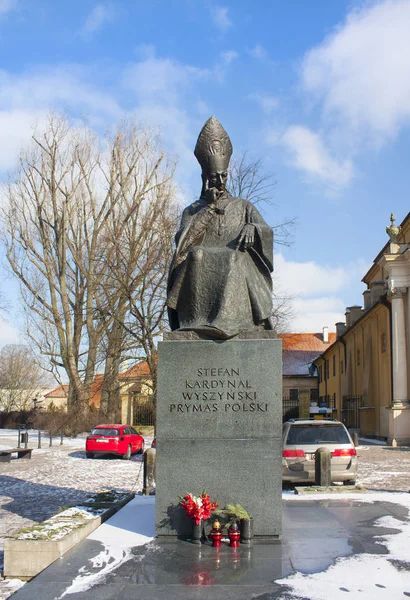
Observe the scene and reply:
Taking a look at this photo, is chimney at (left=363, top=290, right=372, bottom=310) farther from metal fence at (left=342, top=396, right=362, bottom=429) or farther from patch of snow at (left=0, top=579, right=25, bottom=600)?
patch of snow at (left=0, top=579, right=25, bottom=600)

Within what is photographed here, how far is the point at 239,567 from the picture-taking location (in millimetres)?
5406

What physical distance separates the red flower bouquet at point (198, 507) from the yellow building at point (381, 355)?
25.7 m

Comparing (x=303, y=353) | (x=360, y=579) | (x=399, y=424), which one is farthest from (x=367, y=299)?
(x=360, y=579)

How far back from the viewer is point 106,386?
3547 centimetres

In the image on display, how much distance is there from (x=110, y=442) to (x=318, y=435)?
10492 millimetres

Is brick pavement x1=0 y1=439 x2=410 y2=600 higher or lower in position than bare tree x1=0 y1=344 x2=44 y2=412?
lower

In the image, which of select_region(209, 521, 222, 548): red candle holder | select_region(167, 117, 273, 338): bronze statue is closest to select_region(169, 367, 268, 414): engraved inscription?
select_region(167, 117, 273, 338): bronze statue

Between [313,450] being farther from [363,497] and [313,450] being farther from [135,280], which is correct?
[135,280]

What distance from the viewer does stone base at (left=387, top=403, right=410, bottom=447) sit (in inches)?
1187

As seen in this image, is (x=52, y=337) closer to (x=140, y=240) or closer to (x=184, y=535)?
(x=140, y=240)

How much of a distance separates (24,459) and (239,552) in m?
18.4

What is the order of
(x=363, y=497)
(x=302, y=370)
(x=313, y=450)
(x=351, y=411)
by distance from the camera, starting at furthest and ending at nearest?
(x=302, y=370), (x=351, y=411), (x=313, y=450), (x=363, y=497)

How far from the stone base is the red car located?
13.5 m

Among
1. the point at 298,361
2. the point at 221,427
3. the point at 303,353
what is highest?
the point at 303,353
